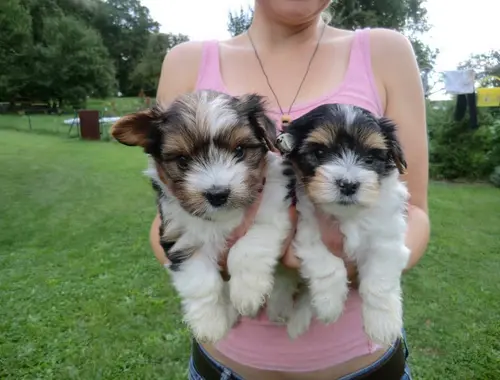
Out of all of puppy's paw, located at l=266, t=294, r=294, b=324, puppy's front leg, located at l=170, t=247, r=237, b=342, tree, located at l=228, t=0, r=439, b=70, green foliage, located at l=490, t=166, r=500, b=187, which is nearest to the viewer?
puppy's front leg, located at l=170, t=247, r=237, b=342

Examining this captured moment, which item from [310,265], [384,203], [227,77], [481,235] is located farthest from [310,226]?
[481,235]

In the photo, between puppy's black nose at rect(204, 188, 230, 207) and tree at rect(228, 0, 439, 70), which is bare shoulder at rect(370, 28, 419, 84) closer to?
puppy's black nose at rect(204, 188, 230, 207)

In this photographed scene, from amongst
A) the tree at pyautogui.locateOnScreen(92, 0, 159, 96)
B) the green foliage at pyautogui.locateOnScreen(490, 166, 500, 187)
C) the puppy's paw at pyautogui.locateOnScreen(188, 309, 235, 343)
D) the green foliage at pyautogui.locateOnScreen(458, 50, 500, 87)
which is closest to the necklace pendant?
the puppy's paw at pyautogui.locateOnScreen(188, 309, 235, 343)

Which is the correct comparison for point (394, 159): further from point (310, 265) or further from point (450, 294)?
point (450, 294)

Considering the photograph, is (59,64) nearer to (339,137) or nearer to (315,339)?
(339,137)

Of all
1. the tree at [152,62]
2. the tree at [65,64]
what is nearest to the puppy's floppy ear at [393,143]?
the tree at [65,64]
